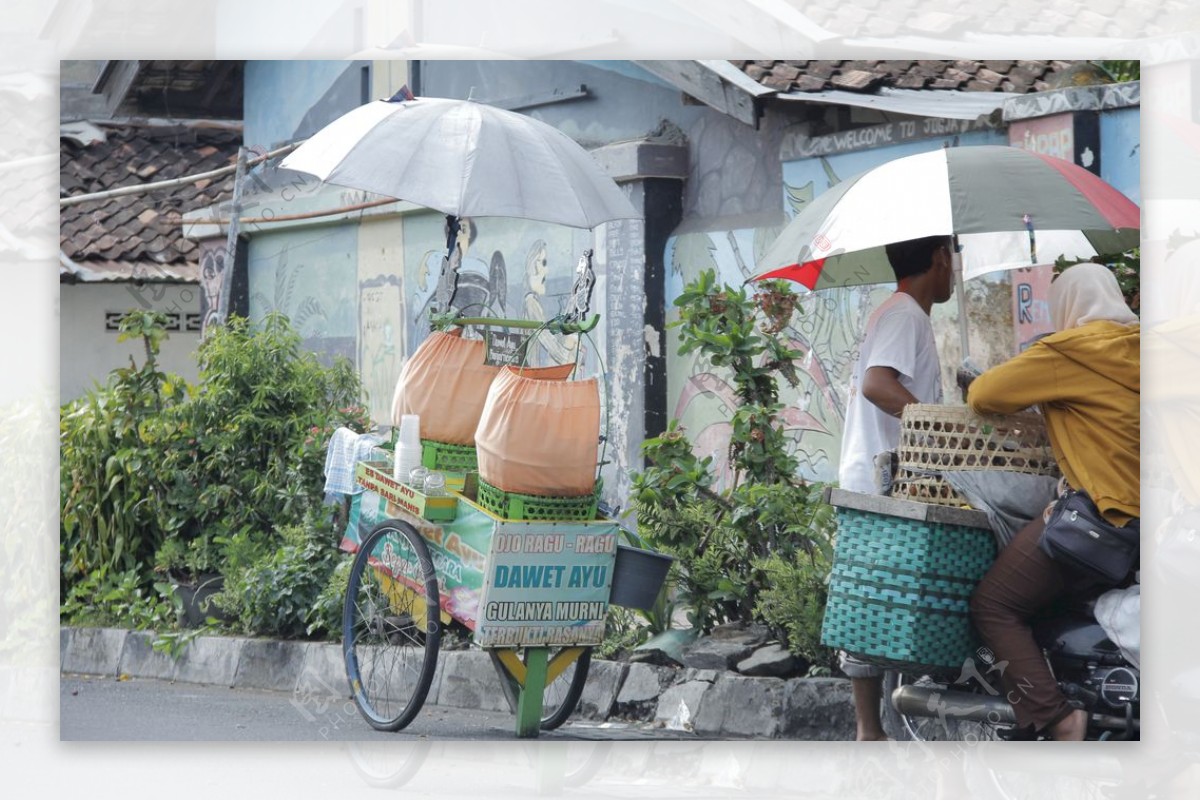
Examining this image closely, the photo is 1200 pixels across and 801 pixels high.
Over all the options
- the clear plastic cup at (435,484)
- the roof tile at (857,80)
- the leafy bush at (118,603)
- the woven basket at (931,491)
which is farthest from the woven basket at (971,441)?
the leafy bush at (118,603)

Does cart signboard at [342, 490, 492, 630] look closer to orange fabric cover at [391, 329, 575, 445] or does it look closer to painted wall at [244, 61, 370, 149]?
orange fabric cover at [391, 329, 575, 445]

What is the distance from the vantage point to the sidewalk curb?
515cm

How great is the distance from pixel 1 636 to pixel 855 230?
313 cm

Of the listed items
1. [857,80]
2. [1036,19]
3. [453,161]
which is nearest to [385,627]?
[453,161]

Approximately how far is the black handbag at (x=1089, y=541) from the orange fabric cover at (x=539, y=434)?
Answer: 133cm

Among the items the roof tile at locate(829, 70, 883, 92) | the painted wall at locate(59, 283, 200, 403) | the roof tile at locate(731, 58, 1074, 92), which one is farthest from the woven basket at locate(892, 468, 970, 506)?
the painted wall at locate(59, 283, 200, 403)

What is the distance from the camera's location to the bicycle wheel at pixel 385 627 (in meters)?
5.07

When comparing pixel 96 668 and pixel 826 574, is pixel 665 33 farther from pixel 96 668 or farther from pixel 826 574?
pixel 96 668

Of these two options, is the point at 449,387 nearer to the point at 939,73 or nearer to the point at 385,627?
the point at 385,627

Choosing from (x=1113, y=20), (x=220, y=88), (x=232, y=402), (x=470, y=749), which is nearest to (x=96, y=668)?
(x=232, y=402)

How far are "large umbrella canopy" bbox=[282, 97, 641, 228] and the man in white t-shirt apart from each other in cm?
113

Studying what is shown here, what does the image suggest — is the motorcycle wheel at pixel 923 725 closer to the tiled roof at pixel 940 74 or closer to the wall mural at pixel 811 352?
the wall mural at pixel 811 352

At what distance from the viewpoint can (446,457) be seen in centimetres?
523

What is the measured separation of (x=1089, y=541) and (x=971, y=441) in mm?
418
